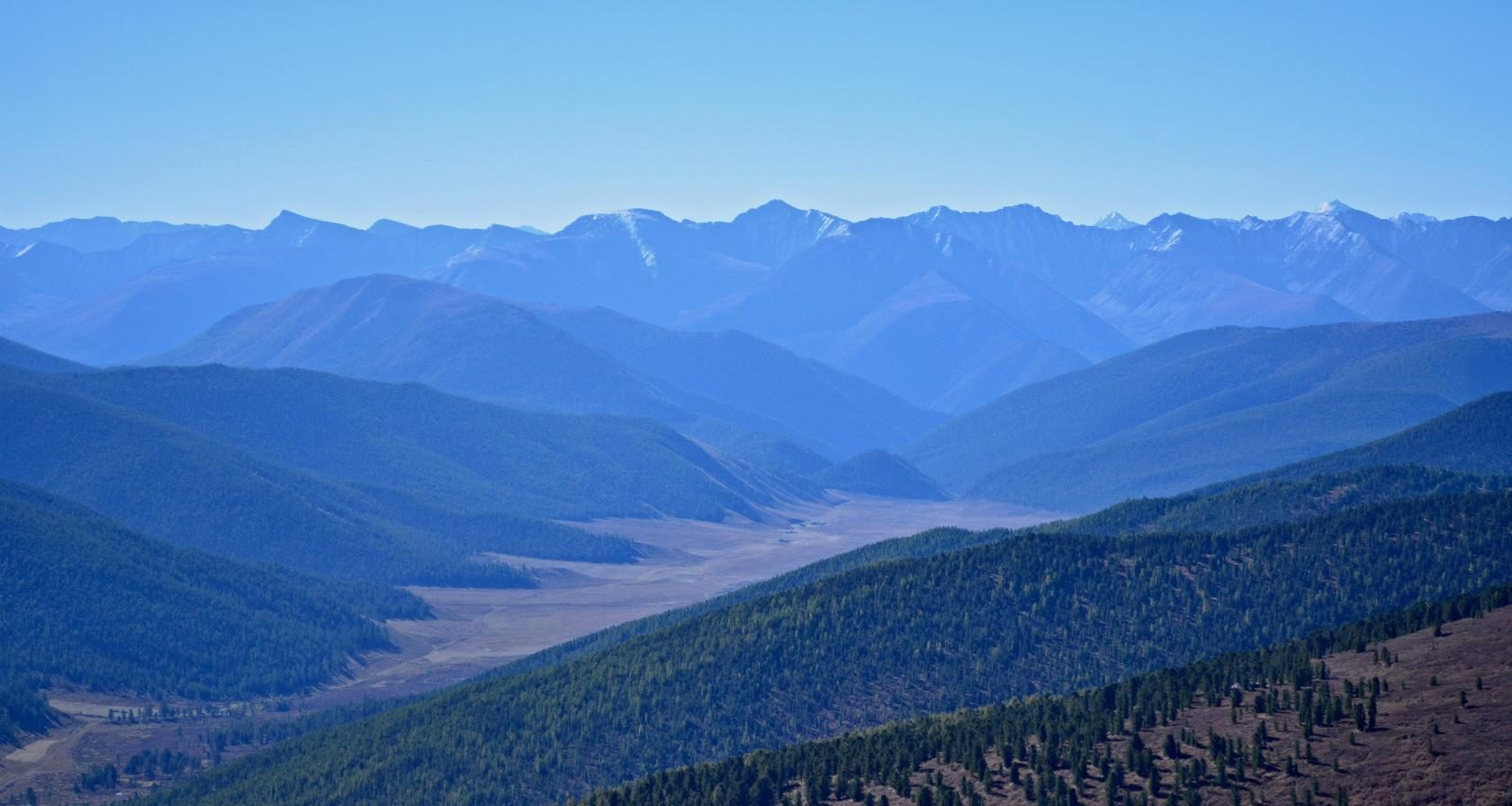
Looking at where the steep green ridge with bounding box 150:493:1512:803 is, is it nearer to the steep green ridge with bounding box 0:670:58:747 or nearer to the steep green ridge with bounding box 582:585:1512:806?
the steep green ridge with bounding box 582:585:1512:806

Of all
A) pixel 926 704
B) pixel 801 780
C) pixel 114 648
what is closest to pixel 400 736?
pixel 926 704

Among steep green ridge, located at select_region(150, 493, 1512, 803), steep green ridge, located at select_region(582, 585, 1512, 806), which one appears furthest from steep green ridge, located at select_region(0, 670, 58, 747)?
steep green ridge, located at select_region(582, 585, 1512, 806)

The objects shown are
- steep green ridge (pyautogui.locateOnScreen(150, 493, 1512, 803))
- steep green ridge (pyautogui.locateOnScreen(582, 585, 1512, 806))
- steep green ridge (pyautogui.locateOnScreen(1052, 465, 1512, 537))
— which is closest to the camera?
steep green ridge (pyautogui.locateOnScreen(582, 585, 1512, 806))

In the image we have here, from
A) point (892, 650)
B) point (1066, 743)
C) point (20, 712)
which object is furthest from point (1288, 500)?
point (20, 712)

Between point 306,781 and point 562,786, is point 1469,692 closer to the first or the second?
point 562,786

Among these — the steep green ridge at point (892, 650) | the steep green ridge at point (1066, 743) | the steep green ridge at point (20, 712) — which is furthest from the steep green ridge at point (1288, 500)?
the steep green ridge at point (20, 712)
